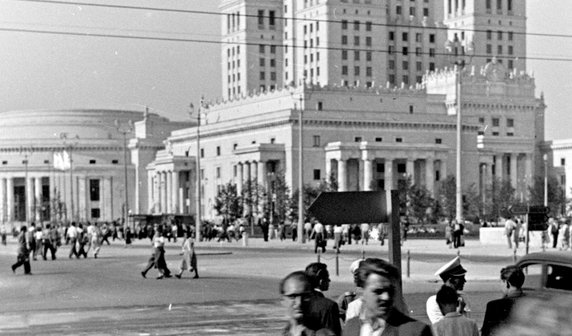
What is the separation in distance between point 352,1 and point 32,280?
116 meters

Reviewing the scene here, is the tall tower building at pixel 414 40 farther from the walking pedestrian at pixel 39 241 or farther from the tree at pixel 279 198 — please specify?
the walking pedestrian at pixel 39 241

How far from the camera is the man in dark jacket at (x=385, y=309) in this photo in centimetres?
619

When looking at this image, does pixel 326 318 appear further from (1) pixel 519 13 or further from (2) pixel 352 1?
(1) pixel 519 13

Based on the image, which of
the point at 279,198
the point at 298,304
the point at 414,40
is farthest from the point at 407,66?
the point at 298,304

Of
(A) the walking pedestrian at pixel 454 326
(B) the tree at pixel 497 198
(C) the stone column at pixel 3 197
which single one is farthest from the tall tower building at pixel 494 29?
(A) the walking pedestrian at pixel 454 326

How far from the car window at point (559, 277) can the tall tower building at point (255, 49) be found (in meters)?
143

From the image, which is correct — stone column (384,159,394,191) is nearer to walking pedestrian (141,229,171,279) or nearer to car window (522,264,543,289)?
walking pedestrian (141,229,171,279)

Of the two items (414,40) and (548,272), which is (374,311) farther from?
(414,40)

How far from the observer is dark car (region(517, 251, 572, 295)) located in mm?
11070

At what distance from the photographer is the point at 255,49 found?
157 m

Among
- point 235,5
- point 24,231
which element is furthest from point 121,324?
point 235,5

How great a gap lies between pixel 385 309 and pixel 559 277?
5.39 m

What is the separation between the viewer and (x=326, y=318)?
24.4 feet

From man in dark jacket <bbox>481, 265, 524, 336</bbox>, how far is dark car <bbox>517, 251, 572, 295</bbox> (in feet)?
3.87
